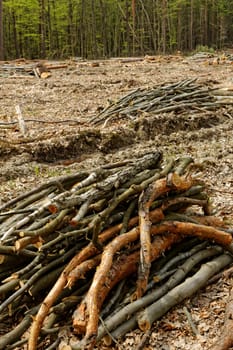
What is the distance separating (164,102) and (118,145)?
86.8 inches

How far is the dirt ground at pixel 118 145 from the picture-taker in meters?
2.95

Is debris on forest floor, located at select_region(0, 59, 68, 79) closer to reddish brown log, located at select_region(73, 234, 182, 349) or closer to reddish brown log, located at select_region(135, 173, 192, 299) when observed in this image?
reddish brown log, located at select_region(135, 173, 192, 299)

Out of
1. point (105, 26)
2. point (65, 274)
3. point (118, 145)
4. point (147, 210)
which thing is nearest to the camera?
point (65, 274)

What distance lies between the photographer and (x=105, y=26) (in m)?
33.5

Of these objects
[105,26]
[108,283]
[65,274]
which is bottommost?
[108,283]

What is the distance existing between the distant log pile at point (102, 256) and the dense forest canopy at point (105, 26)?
30.6 metres

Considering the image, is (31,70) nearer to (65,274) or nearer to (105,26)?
(65,274)

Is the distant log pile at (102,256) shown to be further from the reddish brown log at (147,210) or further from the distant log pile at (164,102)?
the distant log pile at (164,102)

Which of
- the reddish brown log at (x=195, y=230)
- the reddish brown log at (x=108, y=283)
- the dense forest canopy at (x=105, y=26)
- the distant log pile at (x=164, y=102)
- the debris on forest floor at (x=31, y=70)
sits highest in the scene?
the dense forest canopy at (x=105, y=26)

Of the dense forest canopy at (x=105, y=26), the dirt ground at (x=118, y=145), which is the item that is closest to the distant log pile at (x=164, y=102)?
the dirt ground at (x=118, y=145)

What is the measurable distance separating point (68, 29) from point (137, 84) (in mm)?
25623

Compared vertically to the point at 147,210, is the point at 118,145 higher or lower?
lower

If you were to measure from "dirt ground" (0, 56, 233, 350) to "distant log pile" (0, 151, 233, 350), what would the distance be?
16 centimetres

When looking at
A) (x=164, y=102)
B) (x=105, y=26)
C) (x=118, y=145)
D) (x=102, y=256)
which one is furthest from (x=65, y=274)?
(x=105, y=26)
